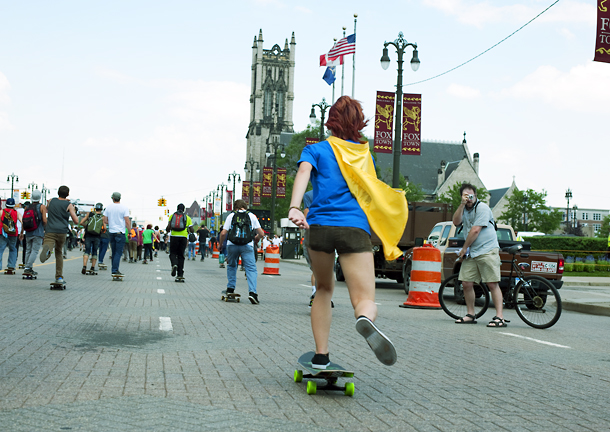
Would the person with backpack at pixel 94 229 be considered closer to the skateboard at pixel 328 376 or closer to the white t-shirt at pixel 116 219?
the white t-shirt at pixel 116 219

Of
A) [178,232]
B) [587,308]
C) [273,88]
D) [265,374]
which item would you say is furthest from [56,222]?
[273,88]

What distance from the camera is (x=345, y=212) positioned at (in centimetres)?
476

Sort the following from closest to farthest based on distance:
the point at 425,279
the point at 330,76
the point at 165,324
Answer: the point at 165,324
the point at 425,279
the point at 330,76

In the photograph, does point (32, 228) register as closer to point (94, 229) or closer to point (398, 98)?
point (94, 229)

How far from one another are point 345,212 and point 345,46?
26.4 m

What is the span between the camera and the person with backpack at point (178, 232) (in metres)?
17.0

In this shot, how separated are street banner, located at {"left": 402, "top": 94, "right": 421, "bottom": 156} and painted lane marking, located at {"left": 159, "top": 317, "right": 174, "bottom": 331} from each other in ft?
43.6

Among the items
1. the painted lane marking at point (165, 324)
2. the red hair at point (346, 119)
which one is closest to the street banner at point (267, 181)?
the painted lane marking at point (165, 324)

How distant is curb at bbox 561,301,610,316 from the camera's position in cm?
1373

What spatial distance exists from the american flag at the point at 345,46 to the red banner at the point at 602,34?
1727 centimetres

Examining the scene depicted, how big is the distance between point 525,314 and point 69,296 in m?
7.11

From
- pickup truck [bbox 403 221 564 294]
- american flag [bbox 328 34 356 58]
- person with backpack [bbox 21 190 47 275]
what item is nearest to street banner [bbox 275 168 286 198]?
american flag [bbox 328 34 356 58]

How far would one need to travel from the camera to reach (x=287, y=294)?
1495cm

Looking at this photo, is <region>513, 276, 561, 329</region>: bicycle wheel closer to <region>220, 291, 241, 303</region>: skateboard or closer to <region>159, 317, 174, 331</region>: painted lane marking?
<region>220, 291, 241, 303</region>: skateboard
